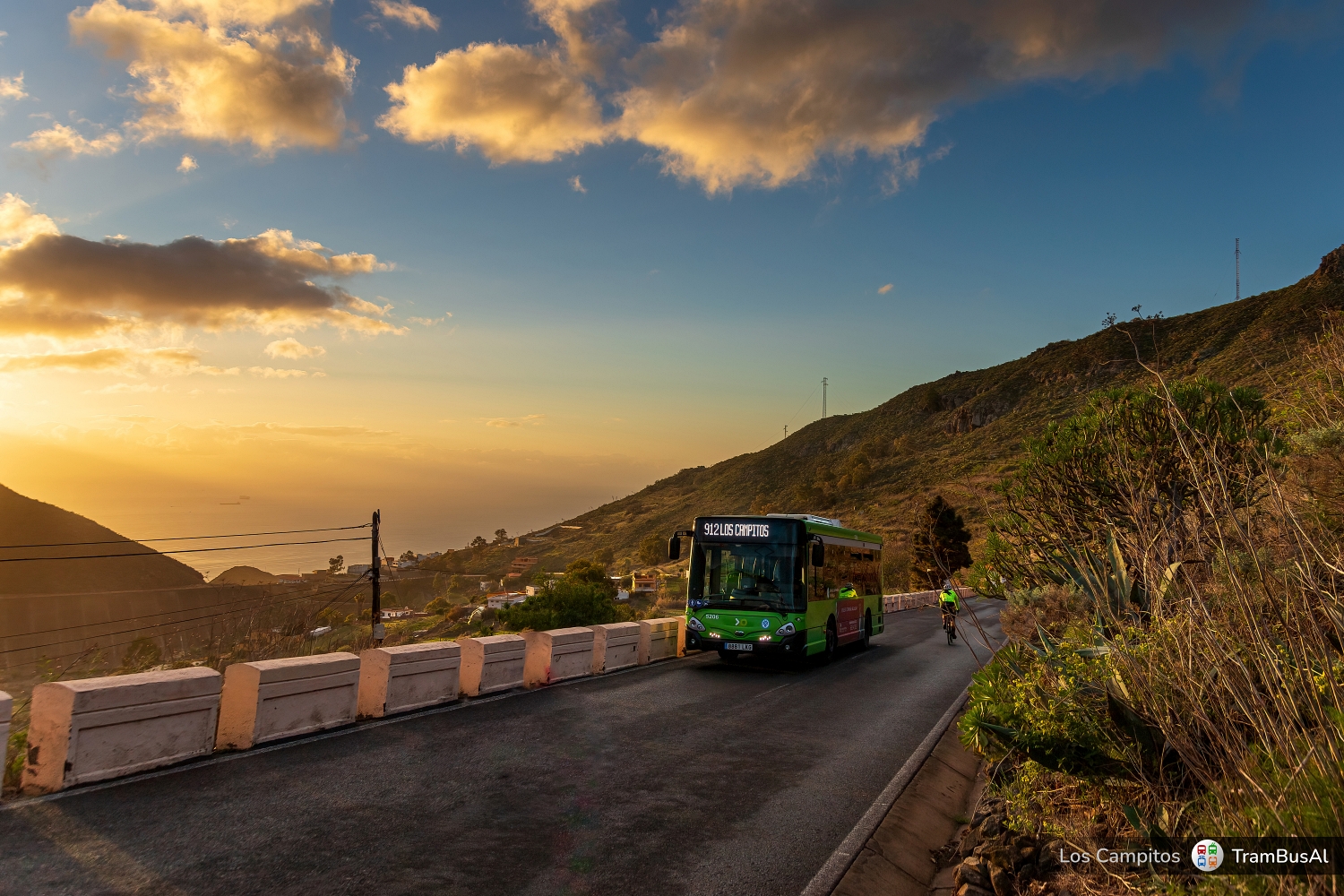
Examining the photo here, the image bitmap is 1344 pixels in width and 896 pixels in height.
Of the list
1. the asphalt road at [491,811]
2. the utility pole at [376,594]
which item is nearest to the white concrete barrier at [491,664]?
the asphalt road at [491,811]

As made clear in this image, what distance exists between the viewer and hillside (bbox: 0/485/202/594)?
495 feet

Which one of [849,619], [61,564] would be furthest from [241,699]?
[61,564]

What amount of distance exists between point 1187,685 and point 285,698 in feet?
26.6

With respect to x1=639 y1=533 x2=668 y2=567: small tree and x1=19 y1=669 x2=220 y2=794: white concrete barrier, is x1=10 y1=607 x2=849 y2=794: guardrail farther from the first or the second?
x1=639 y1=533 x2=668 y2=567: small tree

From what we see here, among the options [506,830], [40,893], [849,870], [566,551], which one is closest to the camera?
[40,893]

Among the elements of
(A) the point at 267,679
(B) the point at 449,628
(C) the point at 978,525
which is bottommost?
(B) the point at 449,628

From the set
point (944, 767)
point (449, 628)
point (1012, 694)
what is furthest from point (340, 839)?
point (449, 628)

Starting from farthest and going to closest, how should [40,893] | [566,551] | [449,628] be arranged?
[566,551]
[449,628]
[40,893]

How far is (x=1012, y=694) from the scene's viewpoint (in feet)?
20.7

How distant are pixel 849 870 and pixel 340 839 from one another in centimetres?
356

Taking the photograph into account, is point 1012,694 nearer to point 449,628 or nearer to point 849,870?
point 849,870

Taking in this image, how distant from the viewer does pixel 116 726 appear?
6.85 metres

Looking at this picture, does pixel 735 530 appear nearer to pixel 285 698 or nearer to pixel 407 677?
pixel 407 677

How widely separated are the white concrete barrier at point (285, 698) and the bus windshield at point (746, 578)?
7.97 metres
